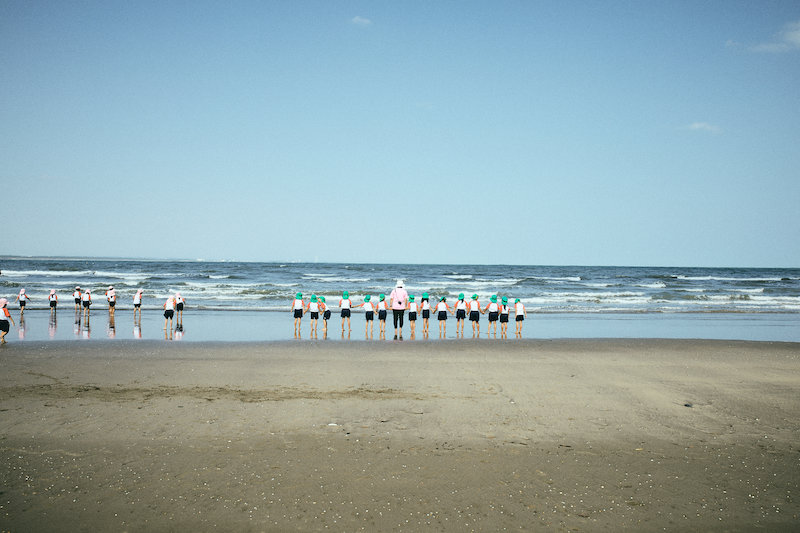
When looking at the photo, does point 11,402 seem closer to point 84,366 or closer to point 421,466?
point 84,366

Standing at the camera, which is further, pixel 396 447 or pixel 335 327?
pixel 335 327

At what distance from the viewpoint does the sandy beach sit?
4.52 metres

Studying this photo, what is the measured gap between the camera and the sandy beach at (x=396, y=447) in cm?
452

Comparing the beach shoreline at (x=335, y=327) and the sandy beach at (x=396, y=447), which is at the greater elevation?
the sandy beach at (x=396, y=447)

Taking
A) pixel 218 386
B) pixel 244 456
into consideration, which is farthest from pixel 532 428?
pixel 218 386

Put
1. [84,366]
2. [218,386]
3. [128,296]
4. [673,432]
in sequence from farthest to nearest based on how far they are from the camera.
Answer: [128,296] < [84,366] < [218,386] < [673,432]

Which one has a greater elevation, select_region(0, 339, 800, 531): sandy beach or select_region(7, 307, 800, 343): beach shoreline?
select_region(0, 339, 800, 531): sandy beach

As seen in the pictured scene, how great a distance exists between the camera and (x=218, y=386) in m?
8.82

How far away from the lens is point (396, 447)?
5.98m

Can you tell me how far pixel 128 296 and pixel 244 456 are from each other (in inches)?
1186

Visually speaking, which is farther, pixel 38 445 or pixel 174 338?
pixel 174 338

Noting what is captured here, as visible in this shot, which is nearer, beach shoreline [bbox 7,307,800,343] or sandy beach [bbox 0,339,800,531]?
sandy beach [bbox 0,339,800,531]

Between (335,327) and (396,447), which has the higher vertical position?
(396,447)

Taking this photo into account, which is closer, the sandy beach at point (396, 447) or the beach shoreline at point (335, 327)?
the sandy beach at point (396, 447)
